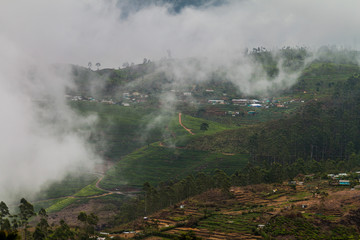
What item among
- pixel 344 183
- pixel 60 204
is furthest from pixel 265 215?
pixel 60 204

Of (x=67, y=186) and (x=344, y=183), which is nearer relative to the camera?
(x=344, y=183)

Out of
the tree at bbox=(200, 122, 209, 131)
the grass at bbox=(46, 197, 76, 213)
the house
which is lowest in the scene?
the grass at bbox=(46, 197, 76, 213)

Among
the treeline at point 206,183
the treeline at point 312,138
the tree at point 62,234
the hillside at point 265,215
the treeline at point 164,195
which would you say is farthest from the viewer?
the treeline at point 312,138

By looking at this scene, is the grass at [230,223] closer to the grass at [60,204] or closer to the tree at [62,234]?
the tree at [62,234]

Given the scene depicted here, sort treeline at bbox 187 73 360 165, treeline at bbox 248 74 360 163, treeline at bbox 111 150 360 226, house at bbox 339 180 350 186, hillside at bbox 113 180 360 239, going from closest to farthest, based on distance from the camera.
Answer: hillside at bbox 113 180 360 239, house at bbox 339 180 350 186, treeline at bbox 111 150 360 226, treeline at bbox 248 74 360 163, treeline at bbox 187 73 360 165

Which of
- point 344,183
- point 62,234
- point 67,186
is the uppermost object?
point 62,234

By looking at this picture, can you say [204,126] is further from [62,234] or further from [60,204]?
[62,234]

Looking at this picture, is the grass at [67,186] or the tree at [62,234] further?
the grass at [67,186]

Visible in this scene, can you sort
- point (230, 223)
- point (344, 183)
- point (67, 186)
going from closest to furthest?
point (230, 223)
point (344, 183)
point (67, 186)

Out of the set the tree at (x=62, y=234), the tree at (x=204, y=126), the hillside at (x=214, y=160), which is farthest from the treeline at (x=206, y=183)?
the tree at (x=204, y=126)

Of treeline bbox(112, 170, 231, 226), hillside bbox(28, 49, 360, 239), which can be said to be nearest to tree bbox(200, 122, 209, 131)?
hillside bbox(28, 49, 360, 239)

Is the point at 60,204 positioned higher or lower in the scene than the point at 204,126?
lower

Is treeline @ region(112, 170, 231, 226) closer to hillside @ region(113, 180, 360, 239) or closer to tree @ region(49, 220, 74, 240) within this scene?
hillside @ region(113, 180, 360, 239)

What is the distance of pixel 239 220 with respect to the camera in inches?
2960
